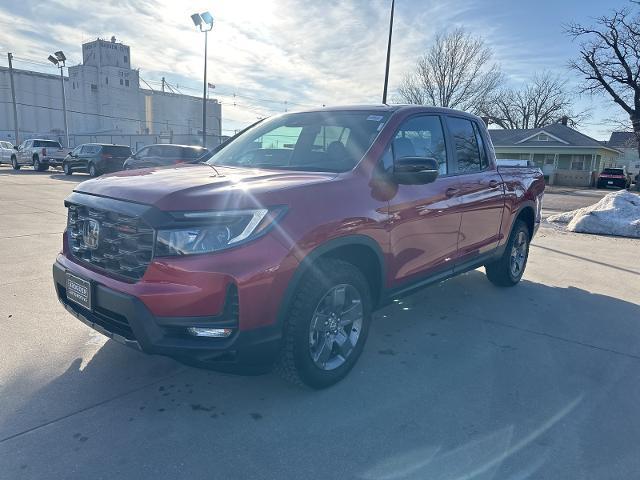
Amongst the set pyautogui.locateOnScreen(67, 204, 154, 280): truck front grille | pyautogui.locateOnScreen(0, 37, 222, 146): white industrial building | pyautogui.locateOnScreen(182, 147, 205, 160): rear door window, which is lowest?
pyautogui.locateOnScreen(67, 204, 154, 280): truck front grille

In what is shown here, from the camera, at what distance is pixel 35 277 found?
5262 millimetres

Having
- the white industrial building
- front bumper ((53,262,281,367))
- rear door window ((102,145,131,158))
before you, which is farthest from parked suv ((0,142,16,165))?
the white industrial building

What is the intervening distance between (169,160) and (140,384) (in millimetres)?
15278

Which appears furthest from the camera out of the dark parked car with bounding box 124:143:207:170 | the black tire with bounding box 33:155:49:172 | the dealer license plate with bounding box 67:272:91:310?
the black tire with bounding box 33:155:49:172

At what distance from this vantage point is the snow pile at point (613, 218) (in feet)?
32.8

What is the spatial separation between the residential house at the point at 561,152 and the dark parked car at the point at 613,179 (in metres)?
1.82

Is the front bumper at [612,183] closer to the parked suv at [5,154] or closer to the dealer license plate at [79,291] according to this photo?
the dealer license plate at [79,291]

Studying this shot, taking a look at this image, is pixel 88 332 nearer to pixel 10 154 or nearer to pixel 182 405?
pixel 182 405

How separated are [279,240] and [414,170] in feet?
3.86

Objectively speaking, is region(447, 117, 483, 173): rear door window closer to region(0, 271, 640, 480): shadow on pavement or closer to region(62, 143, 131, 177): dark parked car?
region(0, 271, 640, 480): shadow on pavement

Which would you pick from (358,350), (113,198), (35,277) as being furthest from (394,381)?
(35,277)

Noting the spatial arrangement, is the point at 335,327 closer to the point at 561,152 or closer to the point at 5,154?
the point at 5,154

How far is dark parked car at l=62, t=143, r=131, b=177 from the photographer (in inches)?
859

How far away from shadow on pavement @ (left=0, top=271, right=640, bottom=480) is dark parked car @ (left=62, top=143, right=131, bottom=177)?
20.7m
